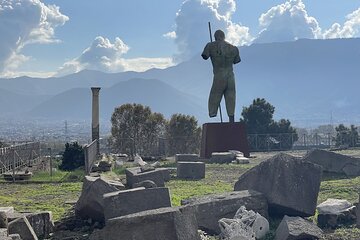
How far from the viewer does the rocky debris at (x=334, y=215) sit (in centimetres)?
873

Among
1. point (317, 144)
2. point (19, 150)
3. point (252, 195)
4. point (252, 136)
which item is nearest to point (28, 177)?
point (19, 150)

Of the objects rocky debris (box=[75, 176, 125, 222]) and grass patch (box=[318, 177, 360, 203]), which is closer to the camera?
rocky debris (box=[75, 176, 125, 222])

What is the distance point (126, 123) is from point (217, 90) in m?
20.4

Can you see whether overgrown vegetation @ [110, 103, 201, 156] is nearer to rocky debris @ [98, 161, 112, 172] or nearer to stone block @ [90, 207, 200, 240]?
rocky debris @ [98, 161, 112, 172]

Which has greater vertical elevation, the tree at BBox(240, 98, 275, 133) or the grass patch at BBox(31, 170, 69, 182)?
the tree at BBox(240, 98, 275, 133)

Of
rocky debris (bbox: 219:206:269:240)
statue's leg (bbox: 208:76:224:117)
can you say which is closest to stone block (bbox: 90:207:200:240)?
rocky debris (bbox: 219:206:269:240)

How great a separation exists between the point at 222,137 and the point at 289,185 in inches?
533

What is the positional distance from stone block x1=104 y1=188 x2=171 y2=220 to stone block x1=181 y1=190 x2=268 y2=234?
20.7 inches

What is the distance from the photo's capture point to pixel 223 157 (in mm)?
21047

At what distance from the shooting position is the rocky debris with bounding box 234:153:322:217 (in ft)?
29.0

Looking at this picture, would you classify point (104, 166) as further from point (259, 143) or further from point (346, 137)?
point (346, 137)

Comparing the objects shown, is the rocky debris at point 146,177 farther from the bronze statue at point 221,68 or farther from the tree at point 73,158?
the bronze statue at point 221,68

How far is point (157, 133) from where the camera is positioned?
43094 millimetres

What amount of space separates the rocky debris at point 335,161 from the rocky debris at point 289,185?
19.6 ft
